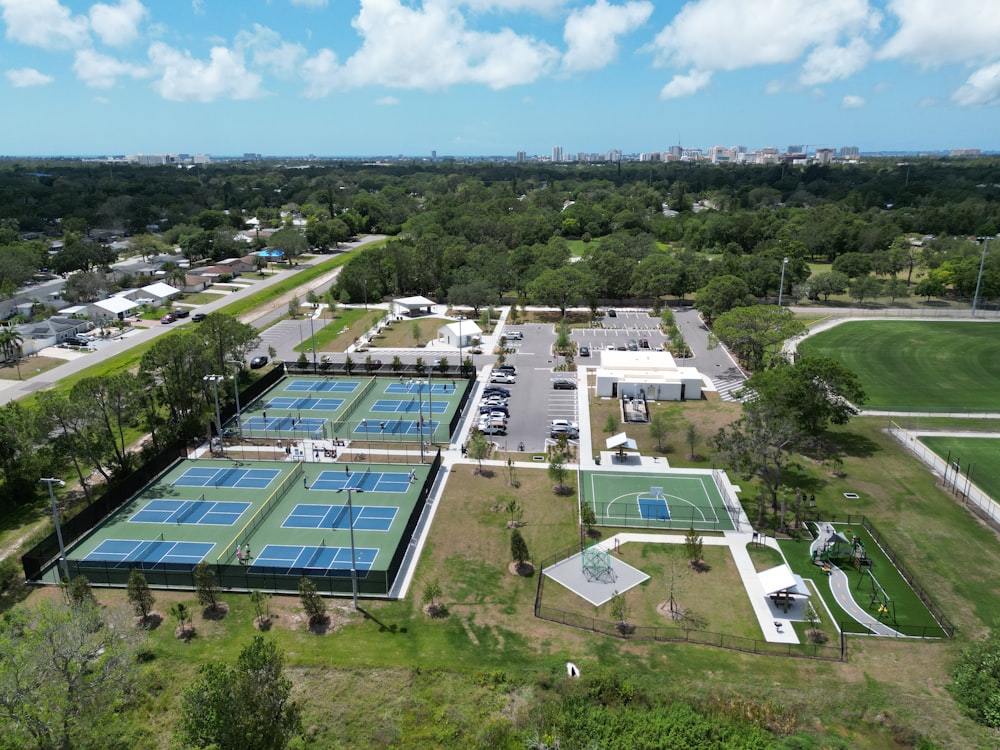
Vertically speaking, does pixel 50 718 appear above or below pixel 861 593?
above

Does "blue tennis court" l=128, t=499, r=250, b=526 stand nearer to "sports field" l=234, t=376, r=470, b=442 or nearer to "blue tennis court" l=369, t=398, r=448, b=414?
"sports field" l=234, t=376, r=470, b=442

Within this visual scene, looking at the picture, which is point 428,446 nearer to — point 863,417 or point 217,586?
point 217,586

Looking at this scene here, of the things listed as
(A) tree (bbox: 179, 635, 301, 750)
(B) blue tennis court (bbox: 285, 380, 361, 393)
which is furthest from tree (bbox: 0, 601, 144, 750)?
(B) blue tennis court (bbox: 285, 380, 361, 393)

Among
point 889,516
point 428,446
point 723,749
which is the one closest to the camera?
point 723,749

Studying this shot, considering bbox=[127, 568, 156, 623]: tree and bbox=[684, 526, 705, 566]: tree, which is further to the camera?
bbox=[684, 526, 705, 566]: tree

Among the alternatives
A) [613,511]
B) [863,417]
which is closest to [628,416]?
[613,511]

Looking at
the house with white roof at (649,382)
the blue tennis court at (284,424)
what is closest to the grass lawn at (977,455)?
the house with white roof at (649,382)

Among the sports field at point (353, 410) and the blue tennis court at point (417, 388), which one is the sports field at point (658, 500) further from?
the blue tennis court at point (417, 388)
